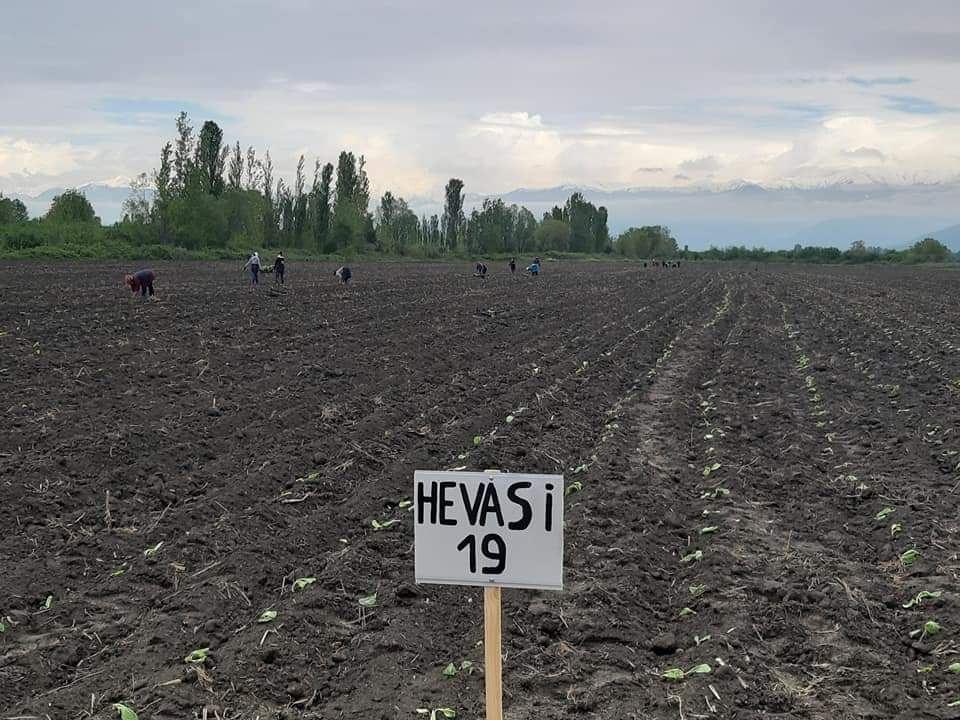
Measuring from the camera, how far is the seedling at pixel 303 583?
6.80 metres

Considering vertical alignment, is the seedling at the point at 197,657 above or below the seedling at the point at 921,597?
below

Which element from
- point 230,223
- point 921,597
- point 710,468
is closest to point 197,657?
point 921,597

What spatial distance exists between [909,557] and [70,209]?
89.8 m

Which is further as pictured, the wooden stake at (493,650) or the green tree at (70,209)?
the green tree at (70,209)

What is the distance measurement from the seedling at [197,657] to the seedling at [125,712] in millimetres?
548

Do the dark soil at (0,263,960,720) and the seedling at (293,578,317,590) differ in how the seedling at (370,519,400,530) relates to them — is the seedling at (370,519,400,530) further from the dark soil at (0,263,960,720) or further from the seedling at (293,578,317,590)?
the seedling at (293,578,317,590)

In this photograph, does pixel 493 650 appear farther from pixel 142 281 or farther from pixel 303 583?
pixel 142 281

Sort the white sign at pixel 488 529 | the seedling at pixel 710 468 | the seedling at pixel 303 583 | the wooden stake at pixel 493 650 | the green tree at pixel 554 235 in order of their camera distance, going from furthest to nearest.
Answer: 1. the green tree at pixel 554 235
2. the seedling at pixel 710 468
3. the seedling at pixel 303 583
4. the wooden stake at pixel 493 650
5. the white sign at pixel 488 529

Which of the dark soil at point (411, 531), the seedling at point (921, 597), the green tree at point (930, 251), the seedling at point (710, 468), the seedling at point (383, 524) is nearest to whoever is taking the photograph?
the dark soil at point (411, 531)

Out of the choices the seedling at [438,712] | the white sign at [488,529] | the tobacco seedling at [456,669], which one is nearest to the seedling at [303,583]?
the tobacco seedling at [456,669]

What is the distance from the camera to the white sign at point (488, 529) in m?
3.78

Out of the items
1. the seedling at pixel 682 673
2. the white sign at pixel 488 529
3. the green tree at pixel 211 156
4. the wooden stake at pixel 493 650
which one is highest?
the green tree at pixel 211 156

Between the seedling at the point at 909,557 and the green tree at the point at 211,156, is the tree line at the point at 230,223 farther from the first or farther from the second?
the seedling at the point at 909,557

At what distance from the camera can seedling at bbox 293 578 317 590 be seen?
22.3 ft
